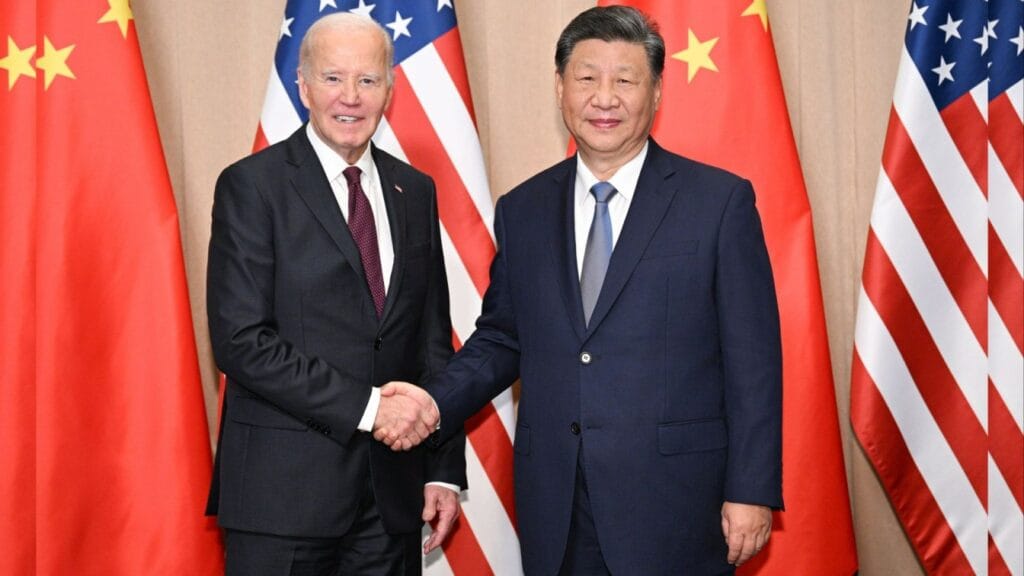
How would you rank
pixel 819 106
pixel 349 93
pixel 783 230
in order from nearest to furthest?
pixel 349 93 → pixel 783 230 → pixel 819 106

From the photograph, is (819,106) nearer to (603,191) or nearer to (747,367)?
(603,191)

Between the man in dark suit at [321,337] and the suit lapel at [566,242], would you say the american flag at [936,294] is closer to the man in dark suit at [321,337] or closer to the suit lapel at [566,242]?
the suit lapel at [566,242]

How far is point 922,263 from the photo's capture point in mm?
3289

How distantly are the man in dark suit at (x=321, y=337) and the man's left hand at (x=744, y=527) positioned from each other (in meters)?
0.73

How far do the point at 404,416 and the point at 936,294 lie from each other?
71.9 inches

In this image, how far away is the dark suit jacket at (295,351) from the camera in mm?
2348

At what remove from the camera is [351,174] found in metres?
2.53

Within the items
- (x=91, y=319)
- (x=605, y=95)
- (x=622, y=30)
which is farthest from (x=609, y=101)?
(x=91, y=319)

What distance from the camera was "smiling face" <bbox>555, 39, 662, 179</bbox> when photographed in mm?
2406

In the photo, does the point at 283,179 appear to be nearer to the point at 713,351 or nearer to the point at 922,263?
the point at 713,351

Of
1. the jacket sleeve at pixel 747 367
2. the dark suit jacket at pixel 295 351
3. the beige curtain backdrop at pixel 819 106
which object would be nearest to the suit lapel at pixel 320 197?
the dark suit jacket at pixel 295 351

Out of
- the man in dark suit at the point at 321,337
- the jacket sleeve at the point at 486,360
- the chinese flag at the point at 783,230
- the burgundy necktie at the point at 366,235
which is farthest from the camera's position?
the chinese flag at the point at 783,230

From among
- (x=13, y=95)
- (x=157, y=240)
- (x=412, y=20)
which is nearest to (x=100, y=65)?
(x=13, y=95)

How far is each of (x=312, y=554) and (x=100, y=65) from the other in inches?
62.5
